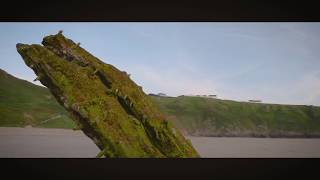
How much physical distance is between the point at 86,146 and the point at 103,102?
622 millimetres

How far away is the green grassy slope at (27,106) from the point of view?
512 cm

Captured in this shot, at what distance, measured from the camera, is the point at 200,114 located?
5.41m

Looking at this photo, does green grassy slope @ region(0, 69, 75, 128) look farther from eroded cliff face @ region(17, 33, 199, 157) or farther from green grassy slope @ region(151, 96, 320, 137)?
green grassy slope @ region(151, 96, 320, 137)

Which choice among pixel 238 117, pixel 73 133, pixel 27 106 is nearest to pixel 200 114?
pixel 238 117

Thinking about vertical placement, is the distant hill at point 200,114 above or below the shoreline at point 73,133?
above

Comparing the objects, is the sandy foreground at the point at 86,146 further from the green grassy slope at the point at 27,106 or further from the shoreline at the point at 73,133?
the green grassy slope at the point at 27,106

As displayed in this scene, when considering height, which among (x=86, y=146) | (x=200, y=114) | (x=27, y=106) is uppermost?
(x=200, y=114)

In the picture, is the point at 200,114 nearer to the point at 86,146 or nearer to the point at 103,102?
the point at 103,102

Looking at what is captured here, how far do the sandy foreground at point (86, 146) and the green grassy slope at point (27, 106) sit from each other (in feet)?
0.33

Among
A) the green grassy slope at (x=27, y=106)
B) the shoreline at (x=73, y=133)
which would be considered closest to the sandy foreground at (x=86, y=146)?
the shoreline at (x=73, y=133)

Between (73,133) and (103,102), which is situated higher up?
(103,102)

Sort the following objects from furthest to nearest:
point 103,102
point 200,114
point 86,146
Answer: point 200,114
point 86,146
point 103,102

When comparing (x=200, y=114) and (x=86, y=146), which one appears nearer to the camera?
(x=86, y=146)
